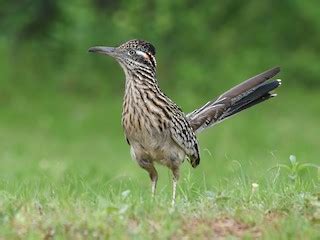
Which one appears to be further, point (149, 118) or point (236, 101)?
point (236, 101)

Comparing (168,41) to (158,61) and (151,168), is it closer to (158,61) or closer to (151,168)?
(158,61)

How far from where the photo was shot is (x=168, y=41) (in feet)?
66.0

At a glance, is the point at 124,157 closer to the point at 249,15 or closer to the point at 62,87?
the point at 62,87

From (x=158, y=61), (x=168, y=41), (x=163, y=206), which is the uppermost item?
(x=168, y=41)

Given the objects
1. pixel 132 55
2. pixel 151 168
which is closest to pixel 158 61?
pixel 151 168

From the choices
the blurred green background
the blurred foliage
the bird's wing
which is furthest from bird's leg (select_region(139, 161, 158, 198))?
the blurred foliage

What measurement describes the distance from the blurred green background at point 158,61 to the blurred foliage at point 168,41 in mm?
18

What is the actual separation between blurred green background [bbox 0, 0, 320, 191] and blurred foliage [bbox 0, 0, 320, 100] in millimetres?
18

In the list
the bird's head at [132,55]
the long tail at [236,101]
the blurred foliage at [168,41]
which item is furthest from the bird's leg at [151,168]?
the blurred foliage at [168,41]

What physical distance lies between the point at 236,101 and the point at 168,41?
1022 cm

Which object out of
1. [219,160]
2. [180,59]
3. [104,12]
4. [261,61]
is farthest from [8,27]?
[219,160]

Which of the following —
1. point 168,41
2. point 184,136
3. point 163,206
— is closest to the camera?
point 163,206

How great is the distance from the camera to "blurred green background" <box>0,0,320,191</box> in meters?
17.5

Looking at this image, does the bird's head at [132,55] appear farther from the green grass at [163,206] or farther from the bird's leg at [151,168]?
the green grass at [163,206]
